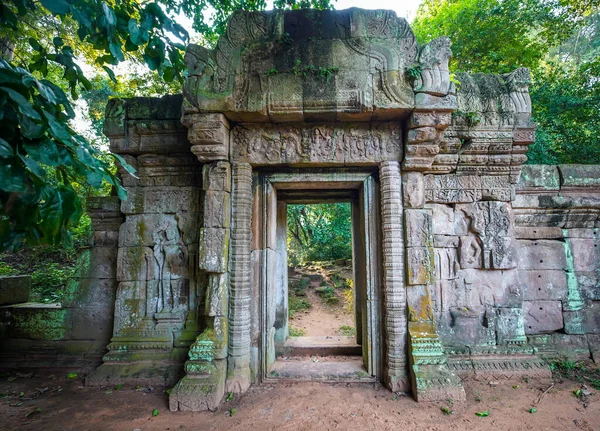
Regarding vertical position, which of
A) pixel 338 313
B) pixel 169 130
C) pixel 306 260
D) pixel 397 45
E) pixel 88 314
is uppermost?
pixel 397 45

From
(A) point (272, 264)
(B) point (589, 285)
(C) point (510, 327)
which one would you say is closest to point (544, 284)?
(B) point (589, 285)

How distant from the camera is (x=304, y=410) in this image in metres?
3.27

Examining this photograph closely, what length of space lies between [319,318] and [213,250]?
625 cm

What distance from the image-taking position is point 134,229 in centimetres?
424

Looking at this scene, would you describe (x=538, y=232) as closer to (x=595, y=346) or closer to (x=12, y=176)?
(x=595, y=346)

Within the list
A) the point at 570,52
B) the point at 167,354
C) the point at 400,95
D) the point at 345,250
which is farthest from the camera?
the point at 570,52

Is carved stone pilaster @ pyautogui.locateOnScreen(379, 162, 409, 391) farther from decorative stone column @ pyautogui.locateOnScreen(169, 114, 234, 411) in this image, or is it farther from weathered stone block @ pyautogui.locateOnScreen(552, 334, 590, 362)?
weathered stone block @ pyautogui.locateOnScreen(552, 334, 590, 362)

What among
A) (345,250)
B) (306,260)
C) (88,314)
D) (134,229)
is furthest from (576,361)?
(306,260)

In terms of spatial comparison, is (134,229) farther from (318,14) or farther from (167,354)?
(318,14)

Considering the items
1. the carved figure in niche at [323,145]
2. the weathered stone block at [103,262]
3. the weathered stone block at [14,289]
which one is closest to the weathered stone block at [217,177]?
the carved figure in niche at [323,145]

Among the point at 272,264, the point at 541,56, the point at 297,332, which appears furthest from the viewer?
the point at 541,56

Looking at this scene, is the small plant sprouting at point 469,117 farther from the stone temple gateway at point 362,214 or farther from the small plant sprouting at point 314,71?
the small plant sprouting at point 314,71

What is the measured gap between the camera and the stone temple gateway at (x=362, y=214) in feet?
11.7

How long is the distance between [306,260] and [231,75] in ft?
33.7
